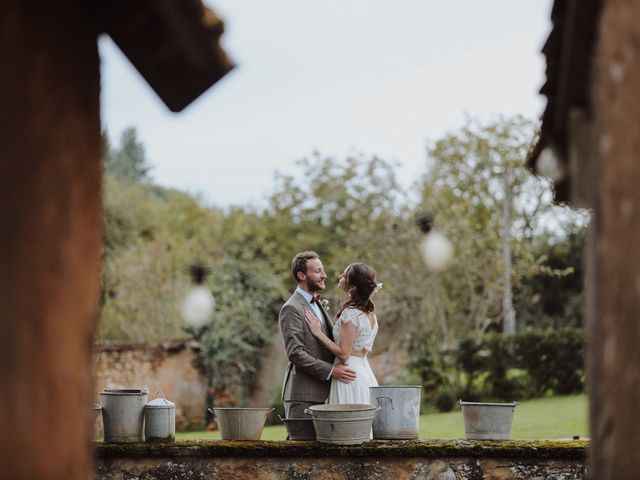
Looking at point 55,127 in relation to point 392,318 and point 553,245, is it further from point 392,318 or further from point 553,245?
point 553,245

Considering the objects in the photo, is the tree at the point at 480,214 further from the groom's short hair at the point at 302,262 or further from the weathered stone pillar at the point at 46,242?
the weathered stone pillar at the point at 46,242

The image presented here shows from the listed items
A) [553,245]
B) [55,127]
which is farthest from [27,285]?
[553,245]

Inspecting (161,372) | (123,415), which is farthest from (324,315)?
(161,372)

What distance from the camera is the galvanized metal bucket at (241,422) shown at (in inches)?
276

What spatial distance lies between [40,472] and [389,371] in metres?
15.6

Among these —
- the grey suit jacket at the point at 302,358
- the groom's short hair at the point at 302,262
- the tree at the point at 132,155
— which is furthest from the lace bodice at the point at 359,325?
the tree at the point at 132,155

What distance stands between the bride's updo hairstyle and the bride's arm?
18cm

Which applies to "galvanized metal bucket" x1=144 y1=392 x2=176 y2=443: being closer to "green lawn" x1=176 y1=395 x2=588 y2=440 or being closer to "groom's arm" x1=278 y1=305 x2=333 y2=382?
"groom's arm" x1=278 y1=305 x2=333 y2=382

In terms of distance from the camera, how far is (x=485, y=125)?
2531 cm

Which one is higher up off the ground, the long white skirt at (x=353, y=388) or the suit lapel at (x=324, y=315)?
the suit lapel at (x=324, y=315)

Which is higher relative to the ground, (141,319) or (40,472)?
(141,319)

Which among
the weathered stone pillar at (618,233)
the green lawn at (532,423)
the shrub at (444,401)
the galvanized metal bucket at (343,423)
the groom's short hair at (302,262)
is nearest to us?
the weathered stone pillar at (618,233)

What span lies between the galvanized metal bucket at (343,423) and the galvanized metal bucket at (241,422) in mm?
615

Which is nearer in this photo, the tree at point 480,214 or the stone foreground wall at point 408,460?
the stone foreground wall at point 408,460
